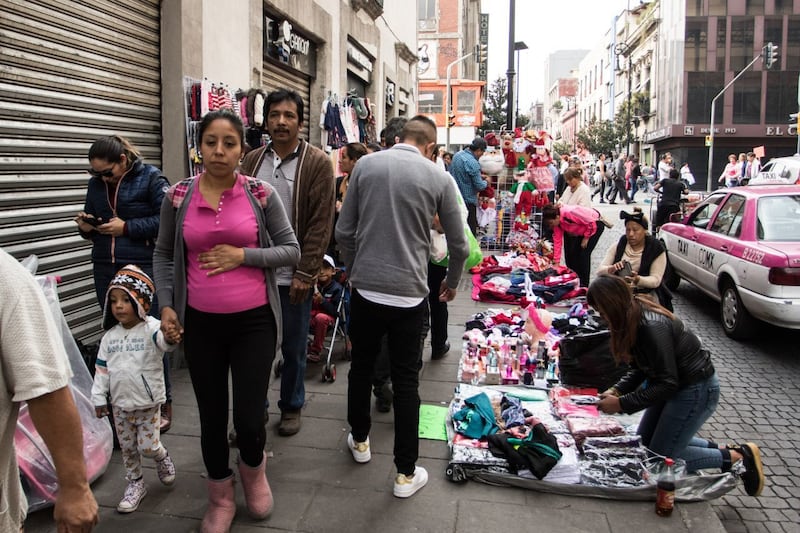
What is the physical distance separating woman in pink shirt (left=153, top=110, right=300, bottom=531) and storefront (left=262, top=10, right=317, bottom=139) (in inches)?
206

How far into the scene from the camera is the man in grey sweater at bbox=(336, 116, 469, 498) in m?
3.58

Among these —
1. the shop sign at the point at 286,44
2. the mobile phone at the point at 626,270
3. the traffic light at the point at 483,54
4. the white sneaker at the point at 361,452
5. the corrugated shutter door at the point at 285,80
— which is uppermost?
the traffic light at the point at 483,54

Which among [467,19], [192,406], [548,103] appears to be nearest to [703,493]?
[192,406]

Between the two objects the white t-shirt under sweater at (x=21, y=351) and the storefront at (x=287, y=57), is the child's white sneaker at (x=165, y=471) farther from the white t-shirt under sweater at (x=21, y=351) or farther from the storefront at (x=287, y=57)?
the storefront at (x=287, y=57)

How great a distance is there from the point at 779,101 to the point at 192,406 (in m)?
55.7

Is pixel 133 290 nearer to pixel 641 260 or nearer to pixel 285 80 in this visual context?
pixel 641 260

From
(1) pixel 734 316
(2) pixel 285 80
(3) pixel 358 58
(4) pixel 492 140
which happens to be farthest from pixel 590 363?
(3) pixel 358 58

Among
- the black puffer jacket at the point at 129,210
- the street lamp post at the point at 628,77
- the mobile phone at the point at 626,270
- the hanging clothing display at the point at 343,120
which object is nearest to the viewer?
the black puffer jacket at the point at 129,210

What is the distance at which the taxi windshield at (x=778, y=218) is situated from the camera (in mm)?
7141

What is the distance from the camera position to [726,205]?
8.34 meters

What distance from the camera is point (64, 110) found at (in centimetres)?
517

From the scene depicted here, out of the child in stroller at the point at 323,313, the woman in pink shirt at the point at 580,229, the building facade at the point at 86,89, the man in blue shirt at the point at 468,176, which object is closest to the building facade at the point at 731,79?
the man in blue shirt at the point at 468,176

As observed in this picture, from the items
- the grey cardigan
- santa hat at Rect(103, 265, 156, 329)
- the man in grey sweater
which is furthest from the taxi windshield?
santa hat at Rect(103, 265, 156, 329)

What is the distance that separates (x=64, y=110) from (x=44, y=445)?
120 inches
